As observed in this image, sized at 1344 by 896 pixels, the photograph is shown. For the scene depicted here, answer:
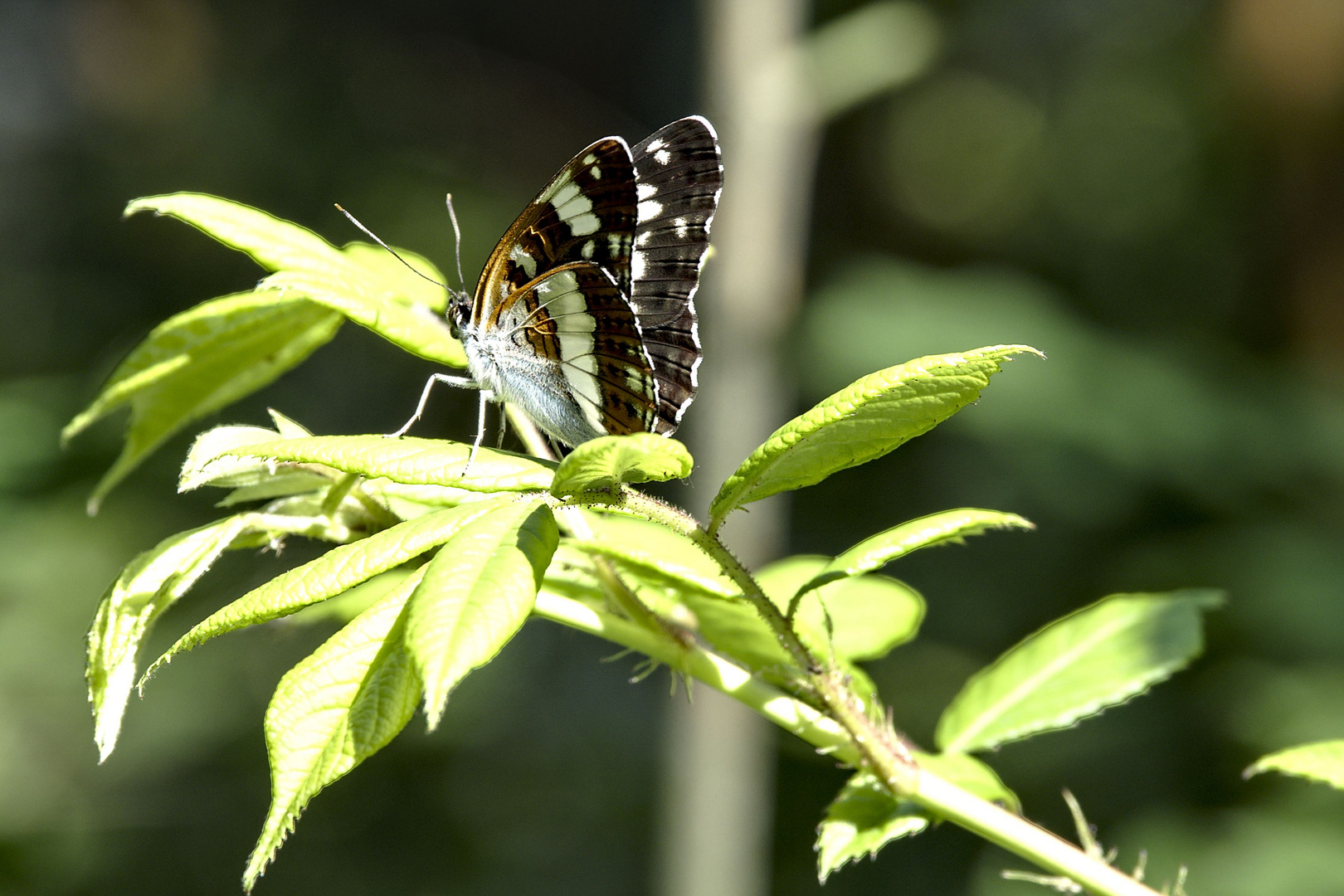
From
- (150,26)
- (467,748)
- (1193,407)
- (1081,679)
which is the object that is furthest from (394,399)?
(1081,679)

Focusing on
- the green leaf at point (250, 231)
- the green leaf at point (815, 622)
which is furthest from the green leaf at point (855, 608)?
the green leaf at point (250, 231)

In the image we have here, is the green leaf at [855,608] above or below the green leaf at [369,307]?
below

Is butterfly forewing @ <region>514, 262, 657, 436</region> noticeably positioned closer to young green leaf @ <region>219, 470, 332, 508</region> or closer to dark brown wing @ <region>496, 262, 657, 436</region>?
dark brown wing @ <region>496, 262, 657, 436</region>

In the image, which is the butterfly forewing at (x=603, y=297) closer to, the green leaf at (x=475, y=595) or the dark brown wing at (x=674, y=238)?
the dark brown wing at (x=674, y=238)

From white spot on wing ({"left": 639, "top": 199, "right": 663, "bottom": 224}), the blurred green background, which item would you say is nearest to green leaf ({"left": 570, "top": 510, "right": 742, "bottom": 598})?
white spot on wing ({"left": 639, "top": 199, "right": 663, "bottom": 224})

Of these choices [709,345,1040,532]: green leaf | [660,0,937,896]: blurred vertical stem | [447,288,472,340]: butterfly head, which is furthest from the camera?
[660,0,937,896]: blurred vertical stem

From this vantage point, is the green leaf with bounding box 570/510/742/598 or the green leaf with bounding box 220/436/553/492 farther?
the green leaf with bounding box 570/510/742/598
